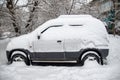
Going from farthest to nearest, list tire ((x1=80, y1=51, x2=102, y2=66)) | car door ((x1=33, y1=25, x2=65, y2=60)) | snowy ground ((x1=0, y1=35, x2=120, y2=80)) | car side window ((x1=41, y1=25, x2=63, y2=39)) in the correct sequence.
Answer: car side window ((x1=41, y1=25, x2=63, y2=39))
car door ((x1=33, y1=25, x2=65, y2=60))
tire ((x1=80, y1=51, x2=102, y2=66))
snowy ground ((x1=0, y1=35, x2=120, y2=80))

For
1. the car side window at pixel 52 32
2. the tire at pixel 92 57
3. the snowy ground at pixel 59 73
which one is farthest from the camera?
the car side window at pixel 52 32

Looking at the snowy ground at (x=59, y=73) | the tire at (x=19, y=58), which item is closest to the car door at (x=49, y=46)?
the tire at (x=19, y=58)

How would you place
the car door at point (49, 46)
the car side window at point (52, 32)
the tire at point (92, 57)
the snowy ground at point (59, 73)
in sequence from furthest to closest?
the car side window at point (52, 32)
the car door at point (49, 46)
the tire at point (92, 57)
the snowy ground at point (59, 73)

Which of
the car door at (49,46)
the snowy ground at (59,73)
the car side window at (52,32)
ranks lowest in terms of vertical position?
Result: the snowy ground at (59,73)

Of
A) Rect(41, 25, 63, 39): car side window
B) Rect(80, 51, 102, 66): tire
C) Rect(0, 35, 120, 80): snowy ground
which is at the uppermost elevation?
Rect(41, 25, 63, 39): car side window

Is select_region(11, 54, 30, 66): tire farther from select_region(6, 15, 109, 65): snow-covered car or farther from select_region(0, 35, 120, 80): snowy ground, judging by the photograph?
select_region(0, 35, 120, 80): snowy ground

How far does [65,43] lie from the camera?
9.45 metres

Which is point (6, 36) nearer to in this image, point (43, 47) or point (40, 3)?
point (40, 3)

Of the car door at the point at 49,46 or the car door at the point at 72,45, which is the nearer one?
the car door at the point at 72,45

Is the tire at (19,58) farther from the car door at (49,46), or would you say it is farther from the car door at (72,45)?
the car door at (72,45)

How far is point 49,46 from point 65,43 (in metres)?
0.67

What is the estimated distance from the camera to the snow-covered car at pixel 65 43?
940 centimetres

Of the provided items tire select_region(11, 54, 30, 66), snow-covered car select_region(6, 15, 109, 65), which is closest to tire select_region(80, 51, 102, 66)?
snow-covered car select_region(6, 15, 109, 65)

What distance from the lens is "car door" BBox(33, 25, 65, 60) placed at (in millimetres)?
9516
